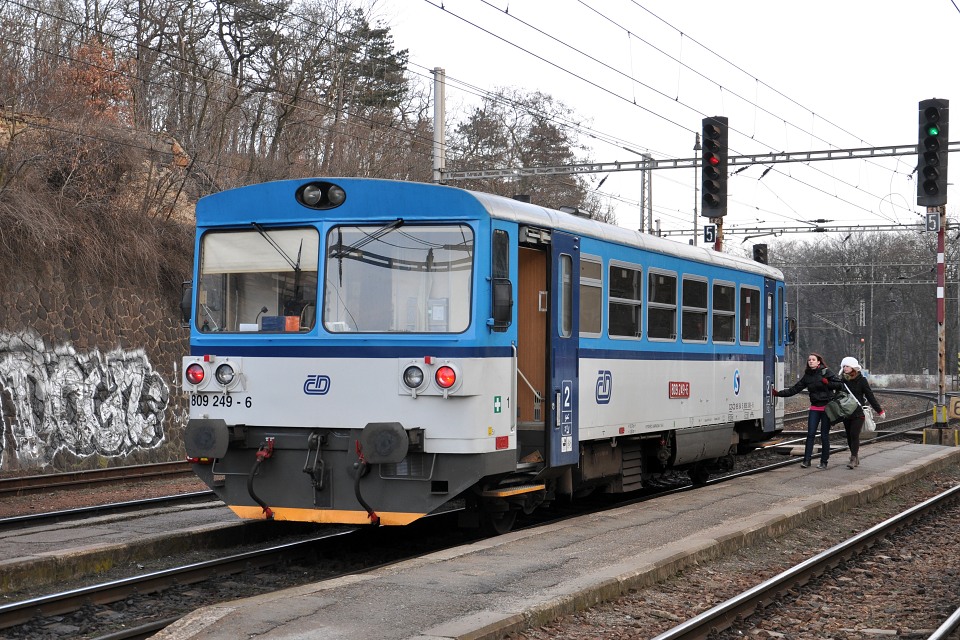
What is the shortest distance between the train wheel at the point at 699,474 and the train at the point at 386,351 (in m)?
4.75

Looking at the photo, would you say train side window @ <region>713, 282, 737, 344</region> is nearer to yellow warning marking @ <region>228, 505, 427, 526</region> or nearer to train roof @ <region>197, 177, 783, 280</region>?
train roof @ <region>197, 177, 783, 280</region>

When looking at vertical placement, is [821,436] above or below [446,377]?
below

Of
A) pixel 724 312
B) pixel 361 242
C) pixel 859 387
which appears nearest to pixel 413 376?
pixel 361 242

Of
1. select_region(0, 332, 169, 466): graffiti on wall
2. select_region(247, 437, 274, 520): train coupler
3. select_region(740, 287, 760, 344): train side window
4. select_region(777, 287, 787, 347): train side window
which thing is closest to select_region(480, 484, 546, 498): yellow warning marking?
select_region(247, 437, 274, 520): train coupler

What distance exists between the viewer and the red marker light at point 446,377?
→ 9.06 metres

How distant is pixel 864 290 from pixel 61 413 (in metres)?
66.4

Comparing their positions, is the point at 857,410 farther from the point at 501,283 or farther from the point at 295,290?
the point at 295,290

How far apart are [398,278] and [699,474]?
25.2ft

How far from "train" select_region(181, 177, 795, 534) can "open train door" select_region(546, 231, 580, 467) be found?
0.02 metres

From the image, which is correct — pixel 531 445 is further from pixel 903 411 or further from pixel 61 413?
pixel 903 411

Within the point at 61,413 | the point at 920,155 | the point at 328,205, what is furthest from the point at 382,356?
the point at 920,155

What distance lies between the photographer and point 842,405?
1620 centimetres

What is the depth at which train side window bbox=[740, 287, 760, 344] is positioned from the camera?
15.6 metres

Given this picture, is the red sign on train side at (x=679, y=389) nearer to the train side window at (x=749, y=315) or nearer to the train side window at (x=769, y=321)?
the train side window at (x=749, y=315)
